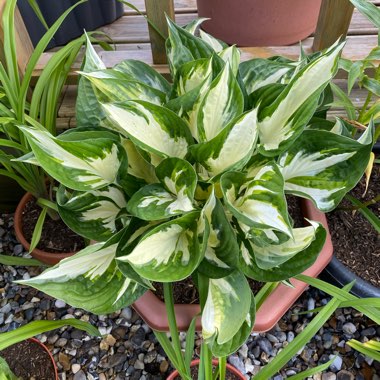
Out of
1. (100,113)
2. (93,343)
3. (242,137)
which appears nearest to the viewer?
(242,137)

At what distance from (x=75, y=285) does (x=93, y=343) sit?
0.50 meters

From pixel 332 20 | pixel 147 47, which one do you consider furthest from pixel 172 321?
pixel 147 47

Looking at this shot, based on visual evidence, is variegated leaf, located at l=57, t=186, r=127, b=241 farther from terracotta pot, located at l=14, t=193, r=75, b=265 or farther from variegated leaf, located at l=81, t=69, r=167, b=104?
terracotta pot, located at l=14, t=193, r=75, b=265

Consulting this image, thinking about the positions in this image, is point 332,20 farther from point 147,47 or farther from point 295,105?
point 147,47

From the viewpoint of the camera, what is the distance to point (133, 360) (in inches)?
40.9

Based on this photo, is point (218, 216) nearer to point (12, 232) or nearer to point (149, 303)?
point (149, 303)

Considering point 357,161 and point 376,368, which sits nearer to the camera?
point 357,161

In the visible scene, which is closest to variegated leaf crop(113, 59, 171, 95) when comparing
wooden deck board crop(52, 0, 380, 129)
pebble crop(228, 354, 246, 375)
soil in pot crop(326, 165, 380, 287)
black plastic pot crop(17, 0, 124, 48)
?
wooden deck board crop(52, 0, 380, 129)

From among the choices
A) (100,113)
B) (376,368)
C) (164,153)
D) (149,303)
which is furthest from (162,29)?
(376,368)

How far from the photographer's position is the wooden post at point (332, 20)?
2.92 feet

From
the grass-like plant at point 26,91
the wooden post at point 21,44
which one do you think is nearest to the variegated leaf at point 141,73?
the grass-like plant at point 26,91

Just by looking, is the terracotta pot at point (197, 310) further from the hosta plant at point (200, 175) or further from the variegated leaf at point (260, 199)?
the variegated leaf at point (260, 199)

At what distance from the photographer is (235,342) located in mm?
636

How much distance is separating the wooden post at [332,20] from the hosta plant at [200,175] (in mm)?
294
